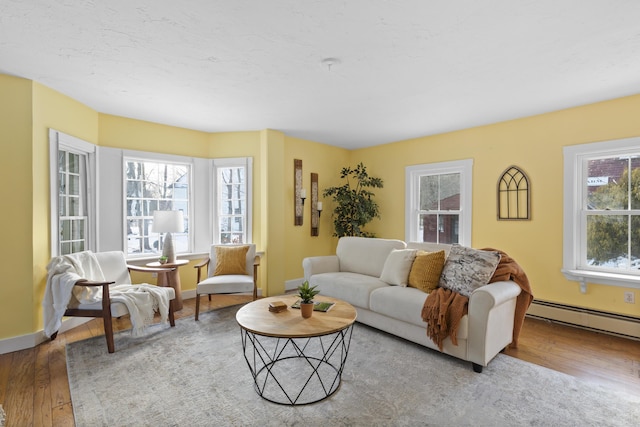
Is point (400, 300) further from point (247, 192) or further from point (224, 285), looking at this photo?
point (247, 192)

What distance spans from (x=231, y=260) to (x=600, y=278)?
4116 mm

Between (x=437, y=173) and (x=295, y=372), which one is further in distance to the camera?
(x=437, y=173)

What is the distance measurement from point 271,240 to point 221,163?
138 centimetres

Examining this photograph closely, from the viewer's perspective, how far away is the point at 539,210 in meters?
3.71

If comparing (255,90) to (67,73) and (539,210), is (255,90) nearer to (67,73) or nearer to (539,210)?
(67,73)

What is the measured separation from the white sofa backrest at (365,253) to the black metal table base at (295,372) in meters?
1.18

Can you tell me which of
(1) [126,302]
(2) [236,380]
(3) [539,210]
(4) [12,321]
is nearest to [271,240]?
(1) [126,302]

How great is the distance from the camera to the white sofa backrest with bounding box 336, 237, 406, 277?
12.3 ft

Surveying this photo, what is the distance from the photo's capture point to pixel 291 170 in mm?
5016

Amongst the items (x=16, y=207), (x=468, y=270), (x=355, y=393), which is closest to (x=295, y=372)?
(x=355, y=393)

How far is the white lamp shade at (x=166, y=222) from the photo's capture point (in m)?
3.79

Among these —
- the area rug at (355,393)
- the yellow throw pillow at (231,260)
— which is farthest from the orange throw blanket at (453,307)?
the yellow throw pillow at (231,260)

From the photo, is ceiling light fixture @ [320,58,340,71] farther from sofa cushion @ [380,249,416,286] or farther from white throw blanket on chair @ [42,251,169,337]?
white throw blanket on chair @ [42,251,169,337]

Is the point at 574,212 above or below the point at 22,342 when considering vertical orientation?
above
